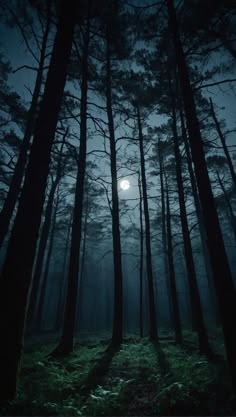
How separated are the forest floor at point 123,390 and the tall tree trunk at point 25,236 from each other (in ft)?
2.09

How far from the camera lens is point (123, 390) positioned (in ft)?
12.3

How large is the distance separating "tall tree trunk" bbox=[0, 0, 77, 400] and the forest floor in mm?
636

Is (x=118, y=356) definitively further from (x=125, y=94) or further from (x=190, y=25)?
(x=125, y=94)

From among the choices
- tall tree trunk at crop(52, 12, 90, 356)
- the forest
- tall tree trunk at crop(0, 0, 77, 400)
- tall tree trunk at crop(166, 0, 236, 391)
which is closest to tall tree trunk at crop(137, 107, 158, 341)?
the forest

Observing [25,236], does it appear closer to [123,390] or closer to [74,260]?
[123,390]

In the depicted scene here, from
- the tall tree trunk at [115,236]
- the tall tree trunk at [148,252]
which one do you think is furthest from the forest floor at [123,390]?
the tall tree trunk at [148,252]

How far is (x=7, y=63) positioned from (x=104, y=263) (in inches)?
1681

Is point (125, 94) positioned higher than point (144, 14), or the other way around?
point (125, 94)

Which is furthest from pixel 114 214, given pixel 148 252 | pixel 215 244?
pixel 215 244

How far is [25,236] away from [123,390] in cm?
350

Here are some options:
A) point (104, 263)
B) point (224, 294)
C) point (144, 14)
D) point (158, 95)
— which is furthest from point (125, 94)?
point (104, 263)

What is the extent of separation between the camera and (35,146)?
3668 millimetres

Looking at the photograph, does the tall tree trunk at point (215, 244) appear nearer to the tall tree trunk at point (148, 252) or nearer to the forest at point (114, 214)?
the forest at point (114, 214)

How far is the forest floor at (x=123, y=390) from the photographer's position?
3.04m
